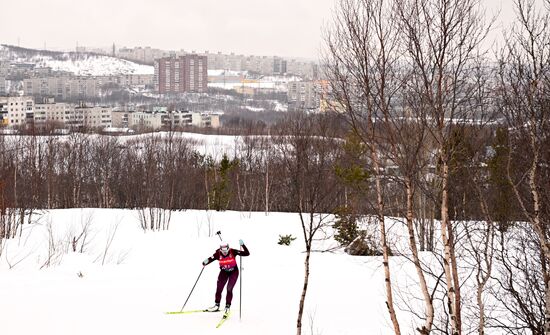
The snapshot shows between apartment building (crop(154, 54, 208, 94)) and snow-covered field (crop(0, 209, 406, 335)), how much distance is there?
157 m

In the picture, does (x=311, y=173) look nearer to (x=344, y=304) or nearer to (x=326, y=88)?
(x=326, y=88)

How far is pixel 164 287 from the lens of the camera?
12.6 m

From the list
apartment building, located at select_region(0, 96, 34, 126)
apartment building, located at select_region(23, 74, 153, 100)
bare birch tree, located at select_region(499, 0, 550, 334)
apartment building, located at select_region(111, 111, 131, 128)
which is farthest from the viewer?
apartment building, located at select_region(23, 74, 153, 100)

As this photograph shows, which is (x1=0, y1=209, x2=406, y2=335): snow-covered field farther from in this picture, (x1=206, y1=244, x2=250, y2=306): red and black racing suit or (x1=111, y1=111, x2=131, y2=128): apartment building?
(x1=111, y1=111, x2=131, y2=128): apartment building

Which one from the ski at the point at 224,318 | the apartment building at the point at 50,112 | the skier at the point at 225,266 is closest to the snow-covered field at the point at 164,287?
the ski at the point at 224,318

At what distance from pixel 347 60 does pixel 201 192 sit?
3319cm

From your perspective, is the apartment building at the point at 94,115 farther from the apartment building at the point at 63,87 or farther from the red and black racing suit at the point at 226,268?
the red and black racing suit at the point at 226,268

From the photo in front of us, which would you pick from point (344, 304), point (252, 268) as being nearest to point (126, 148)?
point (252, 268)

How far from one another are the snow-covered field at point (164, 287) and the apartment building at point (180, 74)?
514 feet

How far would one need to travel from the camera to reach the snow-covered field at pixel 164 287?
9.35 metres

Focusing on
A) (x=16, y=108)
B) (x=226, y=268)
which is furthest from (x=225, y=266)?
(x=16, y=108)

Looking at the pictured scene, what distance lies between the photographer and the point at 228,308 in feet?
32.7

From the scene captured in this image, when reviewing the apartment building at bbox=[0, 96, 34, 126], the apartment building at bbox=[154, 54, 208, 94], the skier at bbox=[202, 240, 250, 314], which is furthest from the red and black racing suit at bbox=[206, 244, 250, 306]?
the apartment building at bbox=[154, 54, 208, 94]

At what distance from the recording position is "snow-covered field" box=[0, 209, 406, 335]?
30.7 ft
